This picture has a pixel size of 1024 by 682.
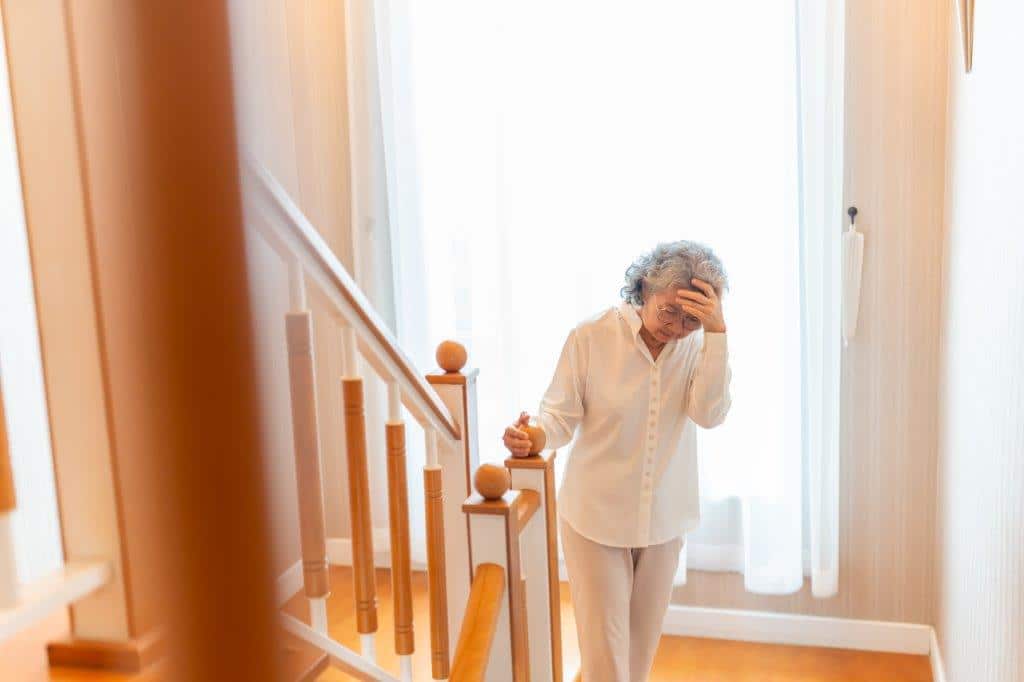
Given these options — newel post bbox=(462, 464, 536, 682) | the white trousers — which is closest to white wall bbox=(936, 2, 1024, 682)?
the white trousers

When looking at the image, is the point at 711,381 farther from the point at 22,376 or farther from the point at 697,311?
the point at 22,376

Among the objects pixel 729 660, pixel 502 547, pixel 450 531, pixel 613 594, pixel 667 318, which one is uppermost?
pixel 667 318

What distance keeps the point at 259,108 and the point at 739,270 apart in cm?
311

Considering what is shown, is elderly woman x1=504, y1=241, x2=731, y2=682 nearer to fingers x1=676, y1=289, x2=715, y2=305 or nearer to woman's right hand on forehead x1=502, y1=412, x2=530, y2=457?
fingers x1=676, y1=289, x2=715, y2=305

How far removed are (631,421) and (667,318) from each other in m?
0.27

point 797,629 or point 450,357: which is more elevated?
point 450,357

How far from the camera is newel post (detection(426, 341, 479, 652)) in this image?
2.40 m

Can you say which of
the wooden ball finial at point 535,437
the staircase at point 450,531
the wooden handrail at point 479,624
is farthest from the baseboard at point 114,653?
the wooden ball finial at point 535,437

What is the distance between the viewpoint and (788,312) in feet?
10.3

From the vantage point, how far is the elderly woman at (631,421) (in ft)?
7.70

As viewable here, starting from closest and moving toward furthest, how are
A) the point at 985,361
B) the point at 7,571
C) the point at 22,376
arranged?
the point at 22,376 < the point at 7,571 < the point at 985,361

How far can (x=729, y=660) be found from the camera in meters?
3.27

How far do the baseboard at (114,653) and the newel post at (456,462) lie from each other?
205 centimetres

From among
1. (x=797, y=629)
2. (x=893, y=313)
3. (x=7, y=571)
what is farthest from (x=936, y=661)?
(x=7, y=571)
